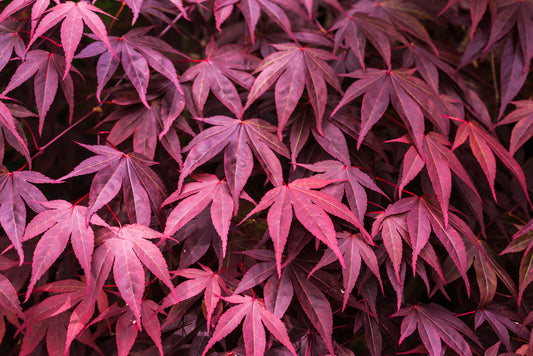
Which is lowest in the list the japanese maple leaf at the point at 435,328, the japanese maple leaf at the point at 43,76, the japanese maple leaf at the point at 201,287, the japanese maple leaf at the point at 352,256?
the japanese maple leaf at the point at 435,328

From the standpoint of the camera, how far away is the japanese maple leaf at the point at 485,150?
3.27ft

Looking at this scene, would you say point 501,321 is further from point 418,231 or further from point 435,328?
point 418,231

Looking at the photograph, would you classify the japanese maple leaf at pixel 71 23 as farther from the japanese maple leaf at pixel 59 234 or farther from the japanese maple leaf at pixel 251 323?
the japanese maple leaf at pixel 251 323

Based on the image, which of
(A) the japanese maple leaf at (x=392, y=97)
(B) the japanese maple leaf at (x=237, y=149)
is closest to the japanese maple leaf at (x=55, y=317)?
(B) the japanese maple leaf at (x=237, y=149)

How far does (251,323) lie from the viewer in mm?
890

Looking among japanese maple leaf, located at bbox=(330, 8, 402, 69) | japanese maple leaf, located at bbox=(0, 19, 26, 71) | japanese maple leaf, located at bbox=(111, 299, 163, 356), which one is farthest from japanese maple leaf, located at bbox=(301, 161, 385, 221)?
japanese maple leaf, located at bbox=(0, 19, 26, 71)

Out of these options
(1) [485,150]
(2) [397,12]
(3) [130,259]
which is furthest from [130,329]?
(2) [397,12]

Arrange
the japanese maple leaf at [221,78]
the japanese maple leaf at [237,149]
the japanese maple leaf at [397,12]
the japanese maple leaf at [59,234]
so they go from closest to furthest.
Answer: the japanese maple leaf at [59,234]
the japanese maple leaf at [237,149]
the japanese maple leaf at [221,78]
the japanese maple leaf at [397,12]

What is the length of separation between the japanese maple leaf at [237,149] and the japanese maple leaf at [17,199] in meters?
0.30

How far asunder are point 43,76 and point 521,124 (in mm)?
1138

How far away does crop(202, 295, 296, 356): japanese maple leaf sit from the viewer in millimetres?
865

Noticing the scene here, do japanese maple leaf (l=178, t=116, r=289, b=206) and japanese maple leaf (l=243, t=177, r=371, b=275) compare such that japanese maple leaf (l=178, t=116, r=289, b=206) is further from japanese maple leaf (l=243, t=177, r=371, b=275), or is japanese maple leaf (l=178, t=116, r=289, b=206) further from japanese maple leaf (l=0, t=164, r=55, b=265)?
japanese maple leaf (l=0, t=164, r=55, b=265)

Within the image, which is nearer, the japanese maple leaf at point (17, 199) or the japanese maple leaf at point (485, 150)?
the japanese maple leaf at point (17, 199)

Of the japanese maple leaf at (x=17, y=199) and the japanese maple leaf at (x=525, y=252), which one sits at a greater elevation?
the japanese maple leaf at (x=17, y=199)
